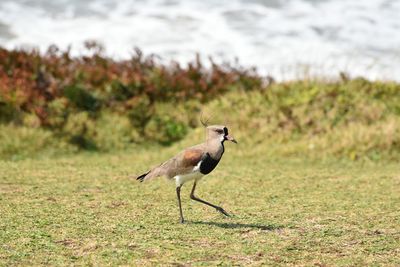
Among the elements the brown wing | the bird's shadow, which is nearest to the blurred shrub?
the bird's shadow

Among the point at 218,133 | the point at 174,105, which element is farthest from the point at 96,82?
the point at 218,133

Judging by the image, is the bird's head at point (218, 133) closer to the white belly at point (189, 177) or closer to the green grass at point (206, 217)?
the white belly at point (189, 177)

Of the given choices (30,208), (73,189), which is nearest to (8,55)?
(73,189)

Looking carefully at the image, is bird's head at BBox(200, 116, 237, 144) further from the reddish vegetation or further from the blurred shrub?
the reddish vegetation

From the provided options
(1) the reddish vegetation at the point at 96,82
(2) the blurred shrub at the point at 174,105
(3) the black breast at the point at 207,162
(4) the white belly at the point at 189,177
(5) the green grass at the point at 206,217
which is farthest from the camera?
(1) the reddish vegetation at the point at 96,82

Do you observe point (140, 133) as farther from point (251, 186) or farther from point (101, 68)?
point (251, 186)

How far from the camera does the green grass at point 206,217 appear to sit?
18.6ft

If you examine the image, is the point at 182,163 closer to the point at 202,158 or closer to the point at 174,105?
the point at 202,158

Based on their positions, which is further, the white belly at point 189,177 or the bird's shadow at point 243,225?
the bird's shadow at point 243,225

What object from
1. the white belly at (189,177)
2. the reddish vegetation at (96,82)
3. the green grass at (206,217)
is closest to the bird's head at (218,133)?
the white belly at (189,177)

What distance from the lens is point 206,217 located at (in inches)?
294

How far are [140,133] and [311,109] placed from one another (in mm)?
4035

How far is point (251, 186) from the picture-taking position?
1005 centimetres

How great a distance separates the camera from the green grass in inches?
223
